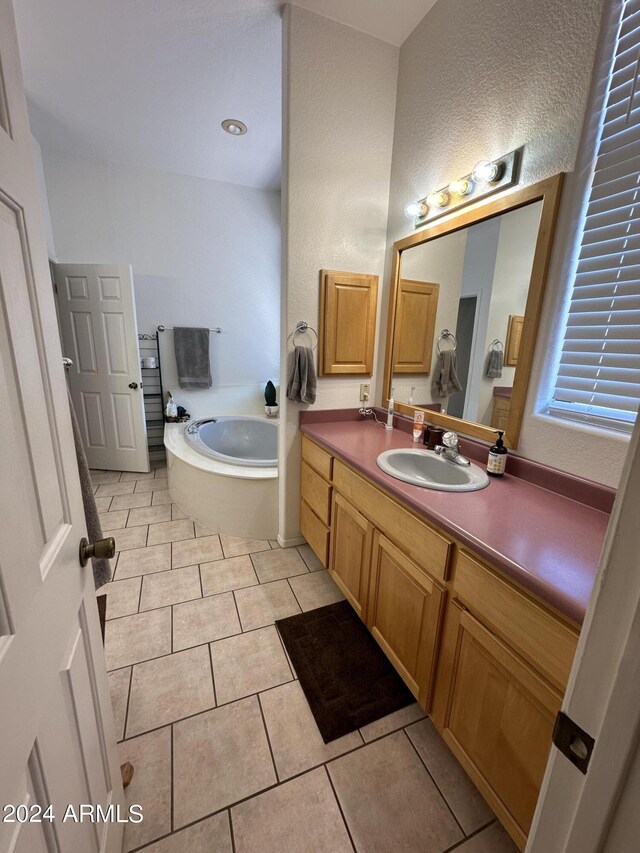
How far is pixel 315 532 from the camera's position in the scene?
7.05ft

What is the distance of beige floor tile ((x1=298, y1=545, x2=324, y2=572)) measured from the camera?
7.37 ft

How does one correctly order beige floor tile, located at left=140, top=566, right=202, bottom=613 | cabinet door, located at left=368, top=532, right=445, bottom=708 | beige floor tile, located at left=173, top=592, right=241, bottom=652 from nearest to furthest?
cabinet door, located at left=368, top=532, right=445, bottom=708 → beige floor tile, located at left=173, top=592, right=241, bottom=652 → beige floor tile, located at left=140, top=566, right=202, bottom=613

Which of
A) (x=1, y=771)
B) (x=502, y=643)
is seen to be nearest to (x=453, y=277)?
(x=502, y=643)

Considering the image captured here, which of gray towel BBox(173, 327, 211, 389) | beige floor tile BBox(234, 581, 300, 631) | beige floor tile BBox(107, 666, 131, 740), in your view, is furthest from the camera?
gray towel BBox(173, 327, 211, 389)

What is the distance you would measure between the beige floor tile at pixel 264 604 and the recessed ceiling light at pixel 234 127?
3.28 m

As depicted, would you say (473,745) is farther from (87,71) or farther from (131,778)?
(87,71)

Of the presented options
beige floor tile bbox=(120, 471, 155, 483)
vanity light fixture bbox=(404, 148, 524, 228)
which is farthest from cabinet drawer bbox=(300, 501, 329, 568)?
beige floor tile bbox=(120, 471, 155, 483)

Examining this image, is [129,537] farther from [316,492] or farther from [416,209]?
[416,209]

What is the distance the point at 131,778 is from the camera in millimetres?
1146

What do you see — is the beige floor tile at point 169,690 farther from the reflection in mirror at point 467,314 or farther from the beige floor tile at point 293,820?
the reflection in mirror at point 467,314

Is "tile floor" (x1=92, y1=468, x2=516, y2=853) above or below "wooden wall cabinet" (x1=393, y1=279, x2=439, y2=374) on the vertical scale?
below

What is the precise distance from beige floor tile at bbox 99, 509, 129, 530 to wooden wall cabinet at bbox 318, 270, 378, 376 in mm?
1910

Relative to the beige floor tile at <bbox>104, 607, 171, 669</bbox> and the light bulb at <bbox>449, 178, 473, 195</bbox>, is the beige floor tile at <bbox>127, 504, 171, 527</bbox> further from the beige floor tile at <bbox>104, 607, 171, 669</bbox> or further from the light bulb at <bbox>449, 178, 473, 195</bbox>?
the light bulb at <bbox>449, 178, 473, 195</bbox>

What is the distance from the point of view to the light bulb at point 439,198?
1688mm
